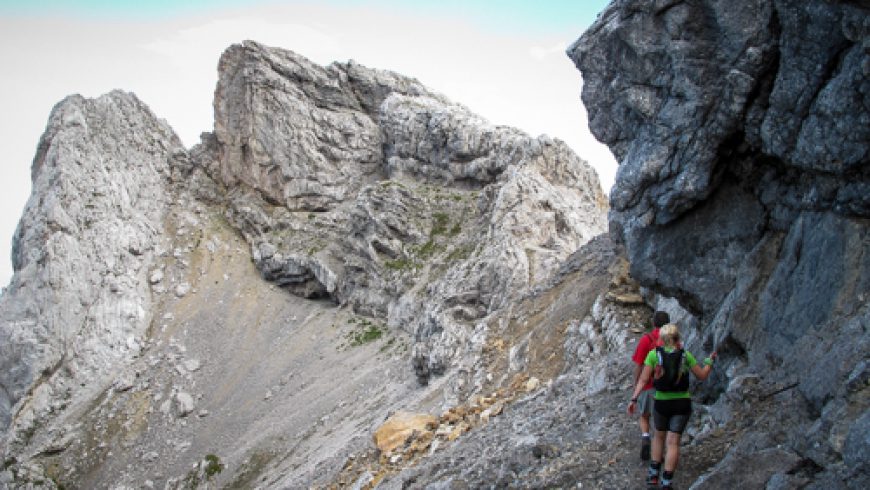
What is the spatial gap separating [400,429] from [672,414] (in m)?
14.0

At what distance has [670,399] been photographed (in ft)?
33.5

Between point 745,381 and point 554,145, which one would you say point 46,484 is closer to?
point 554,145

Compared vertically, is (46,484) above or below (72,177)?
below

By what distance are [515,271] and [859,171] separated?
3055cm

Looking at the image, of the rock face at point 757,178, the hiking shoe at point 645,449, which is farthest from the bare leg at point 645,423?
the rock face at point 757,178

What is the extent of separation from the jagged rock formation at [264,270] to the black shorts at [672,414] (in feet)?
49.1

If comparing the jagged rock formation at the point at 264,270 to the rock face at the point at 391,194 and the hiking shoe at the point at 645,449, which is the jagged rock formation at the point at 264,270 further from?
the hiking shoe at the point at 645,449

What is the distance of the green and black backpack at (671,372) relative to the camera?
9.98 m

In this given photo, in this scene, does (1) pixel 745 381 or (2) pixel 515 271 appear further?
(2) pixel 515 271

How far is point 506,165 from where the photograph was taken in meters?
54.6

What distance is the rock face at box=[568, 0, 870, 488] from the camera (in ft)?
30.8

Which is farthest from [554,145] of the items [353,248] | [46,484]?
[46,484]

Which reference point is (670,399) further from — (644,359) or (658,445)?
(644,359)

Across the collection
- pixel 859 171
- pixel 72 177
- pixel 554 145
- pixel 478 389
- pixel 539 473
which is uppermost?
pixel 72 177
